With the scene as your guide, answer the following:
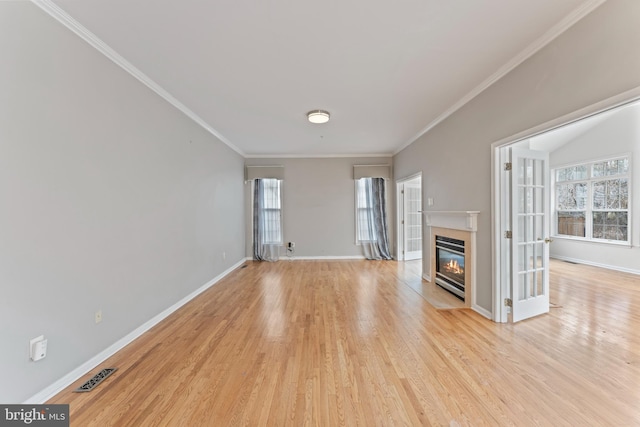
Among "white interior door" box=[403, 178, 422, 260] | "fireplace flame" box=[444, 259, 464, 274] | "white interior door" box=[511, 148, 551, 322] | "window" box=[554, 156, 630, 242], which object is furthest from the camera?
"white interior door" box=[403, 178, 422, 260]

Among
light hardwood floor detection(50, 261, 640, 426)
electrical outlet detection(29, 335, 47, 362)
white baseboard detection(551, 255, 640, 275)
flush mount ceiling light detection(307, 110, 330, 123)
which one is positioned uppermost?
flush mount ceiling light detection(307, 110, 330, 123)

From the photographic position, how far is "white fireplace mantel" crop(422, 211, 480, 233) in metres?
3.14

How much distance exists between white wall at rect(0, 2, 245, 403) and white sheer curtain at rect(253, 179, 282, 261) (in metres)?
3.12

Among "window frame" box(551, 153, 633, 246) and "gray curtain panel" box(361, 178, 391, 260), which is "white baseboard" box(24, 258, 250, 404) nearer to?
"gray curtain panel" box(361, 178, 391, 260)

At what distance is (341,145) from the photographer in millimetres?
5492

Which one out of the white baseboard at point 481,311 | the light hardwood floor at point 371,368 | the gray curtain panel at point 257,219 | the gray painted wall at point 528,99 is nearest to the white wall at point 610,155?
the light hardwood floor at point 371,368

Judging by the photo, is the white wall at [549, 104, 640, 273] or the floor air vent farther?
the white wall at [549, 104, 640, 273]

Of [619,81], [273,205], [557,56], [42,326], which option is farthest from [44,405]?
[273,205]

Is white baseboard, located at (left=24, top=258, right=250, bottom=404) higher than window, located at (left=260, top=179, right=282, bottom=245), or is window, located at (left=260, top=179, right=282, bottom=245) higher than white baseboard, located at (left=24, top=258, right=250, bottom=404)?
window, located at (left=260, top=179, right=282, bottom=245)

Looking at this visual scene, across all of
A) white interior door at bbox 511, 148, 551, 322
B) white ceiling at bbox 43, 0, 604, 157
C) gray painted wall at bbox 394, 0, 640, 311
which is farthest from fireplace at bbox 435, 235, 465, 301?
white ceiling at bbox 43, 0, 604, 157

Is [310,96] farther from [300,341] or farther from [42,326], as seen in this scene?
[42,326]

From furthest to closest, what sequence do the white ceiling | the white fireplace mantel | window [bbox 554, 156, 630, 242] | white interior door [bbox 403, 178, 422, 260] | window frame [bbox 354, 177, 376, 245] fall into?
window frame [bbox 354, 177, 376, 245]
white interior door [bbox 403, 178, 422, 260]
window [bbox 554, 156, 630, 242]
the white fireplace mantel
the white ceiling

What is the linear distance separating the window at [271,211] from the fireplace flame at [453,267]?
3.90m

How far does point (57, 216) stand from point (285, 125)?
309cm
